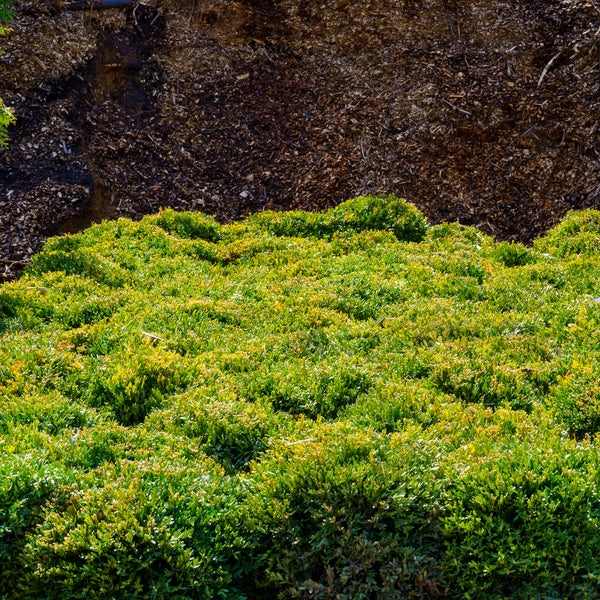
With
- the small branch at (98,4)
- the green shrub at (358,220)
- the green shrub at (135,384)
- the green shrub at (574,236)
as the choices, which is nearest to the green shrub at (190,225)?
the green shrub at (358,220)

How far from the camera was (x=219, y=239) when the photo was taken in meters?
7.59

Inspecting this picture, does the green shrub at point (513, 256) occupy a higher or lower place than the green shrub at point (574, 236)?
lower

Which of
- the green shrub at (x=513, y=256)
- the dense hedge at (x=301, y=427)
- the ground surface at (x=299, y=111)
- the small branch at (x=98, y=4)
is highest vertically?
the small branch at (x=98, y=4)

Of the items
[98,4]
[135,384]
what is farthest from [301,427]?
[98,4]

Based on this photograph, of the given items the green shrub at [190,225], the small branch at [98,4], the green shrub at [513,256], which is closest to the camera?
the green shrub at [513,256]

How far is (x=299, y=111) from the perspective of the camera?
9.78 meters

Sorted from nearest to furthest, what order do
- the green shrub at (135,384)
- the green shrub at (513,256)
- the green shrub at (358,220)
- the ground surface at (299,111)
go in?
the green shrub at (135,384)
the green shrub at (513,256)
the green shrub at (358,220)
the ground surface at (299,111)

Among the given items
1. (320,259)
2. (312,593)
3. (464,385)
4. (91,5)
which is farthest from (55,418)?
(91,5)

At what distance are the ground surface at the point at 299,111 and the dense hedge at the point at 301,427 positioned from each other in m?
1.89

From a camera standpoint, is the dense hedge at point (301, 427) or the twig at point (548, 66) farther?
the twig at point (548, 66)

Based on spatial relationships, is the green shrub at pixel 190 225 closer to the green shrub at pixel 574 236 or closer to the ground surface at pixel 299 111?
the ground surface at pixel 299 111

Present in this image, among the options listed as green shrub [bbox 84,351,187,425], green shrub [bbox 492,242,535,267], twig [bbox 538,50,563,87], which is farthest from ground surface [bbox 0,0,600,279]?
green shrub [bbox 84,351,187,425]

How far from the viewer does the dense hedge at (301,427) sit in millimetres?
3092

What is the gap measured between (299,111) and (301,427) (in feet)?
23.3
